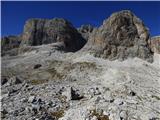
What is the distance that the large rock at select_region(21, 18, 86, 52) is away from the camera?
118 metres

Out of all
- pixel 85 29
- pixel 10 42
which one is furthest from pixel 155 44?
pixel 85 29

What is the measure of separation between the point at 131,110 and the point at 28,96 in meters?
14.4

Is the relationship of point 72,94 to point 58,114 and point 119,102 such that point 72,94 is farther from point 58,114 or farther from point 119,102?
point 58,114

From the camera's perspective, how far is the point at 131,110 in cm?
4047

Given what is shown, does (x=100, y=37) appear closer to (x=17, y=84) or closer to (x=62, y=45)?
(x=62, y=45)

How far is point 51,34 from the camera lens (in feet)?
393

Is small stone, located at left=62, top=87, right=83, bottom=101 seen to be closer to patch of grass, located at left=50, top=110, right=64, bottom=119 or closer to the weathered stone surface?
patch of grass, located at left=50, top=110, right=64, bottom=119

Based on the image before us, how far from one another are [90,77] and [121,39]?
24360 mm

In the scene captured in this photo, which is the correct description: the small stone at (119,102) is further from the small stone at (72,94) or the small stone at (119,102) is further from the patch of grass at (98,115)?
the small stone at (72,94)

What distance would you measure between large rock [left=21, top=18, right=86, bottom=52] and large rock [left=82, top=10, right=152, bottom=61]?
2843 centimetres

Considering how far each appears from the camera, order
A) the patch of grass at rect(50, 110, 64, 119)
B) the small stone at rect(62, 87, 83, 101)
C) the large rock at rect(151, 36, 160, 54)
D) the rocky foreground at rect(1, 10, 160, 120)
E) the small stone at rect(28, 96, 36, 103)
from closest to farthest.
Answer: the patch of grass at rect(50, 110, 64, 119), the rocky foreground at rect(1, 10, 160, 120), the small stone at rect(28, 96, 36, 103), the small stone at rect(62, 87, 83, 101), the large rock at rect(151, 36, 160, 54)

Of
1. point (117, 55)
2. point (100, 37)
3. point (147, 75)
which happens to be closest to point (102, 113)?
point (147, 75)

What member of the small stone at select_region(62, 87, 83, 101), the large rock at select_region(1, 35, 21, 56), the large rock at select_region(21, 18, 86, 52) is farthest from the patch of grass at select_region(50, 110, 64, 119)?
the large rock at select_region(1, 35, 21, 56)

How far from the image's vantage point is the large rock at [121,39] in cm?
7838
